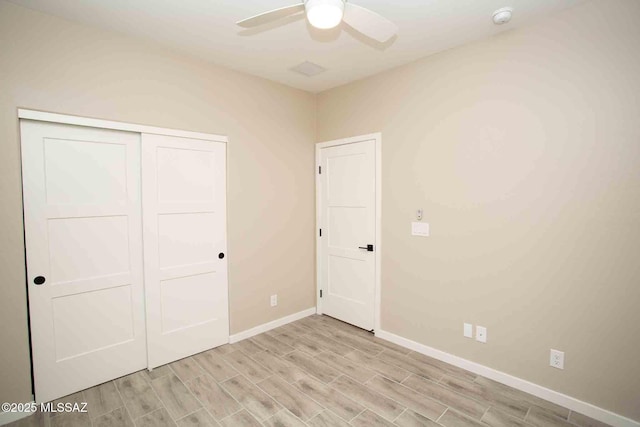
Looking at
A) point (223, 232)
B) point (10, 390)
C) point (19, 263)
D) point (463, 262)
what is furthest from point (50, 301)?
point (463, 262)

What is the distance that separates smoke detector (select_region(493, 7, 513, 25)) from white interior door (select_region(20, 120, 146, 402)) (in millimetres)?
3014

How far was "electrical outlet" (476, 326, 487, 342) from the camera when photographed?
8.54 feet

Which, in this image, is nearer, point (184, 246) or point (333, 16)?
point (333, 16)

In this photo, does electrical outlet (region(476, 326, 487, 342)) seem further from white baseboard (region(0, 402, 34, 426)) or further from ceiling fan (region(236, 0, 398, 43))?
white baseboard (region(0, 402, 34, 426))

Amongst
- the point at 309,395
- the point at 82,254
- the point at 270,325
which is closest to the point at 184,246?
the point at 82,254

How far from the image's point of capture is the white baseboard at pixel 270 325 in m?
3.29

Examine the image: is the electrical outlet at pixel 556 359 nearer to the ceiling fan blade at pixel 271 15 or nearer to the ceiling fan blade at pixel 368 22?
the ceiling fan blade at pixel 368 22

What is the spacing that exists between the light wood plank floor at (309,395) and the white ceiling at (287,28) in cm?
286

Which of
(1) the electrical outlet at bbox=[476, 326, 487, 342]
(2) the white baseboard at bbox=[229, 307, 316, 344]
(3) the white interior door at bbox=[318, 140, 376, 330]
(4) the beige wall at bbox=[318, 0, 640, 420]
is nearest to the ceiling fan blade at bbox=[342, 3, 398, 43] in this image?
(4) the beige wall at bbox=[318, 0, 640, 420]

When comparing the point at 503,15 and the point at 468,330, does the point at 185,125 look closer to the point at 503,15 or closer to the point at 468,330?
the point at 503,15

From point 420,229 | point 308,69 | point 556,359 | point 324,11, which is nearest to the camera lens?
point 324,11

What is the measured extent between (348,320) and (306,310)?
0.59 metres

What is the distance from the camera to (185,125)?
Result: 2889 millimetres

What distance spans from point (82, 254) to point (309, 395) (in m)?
2.13
